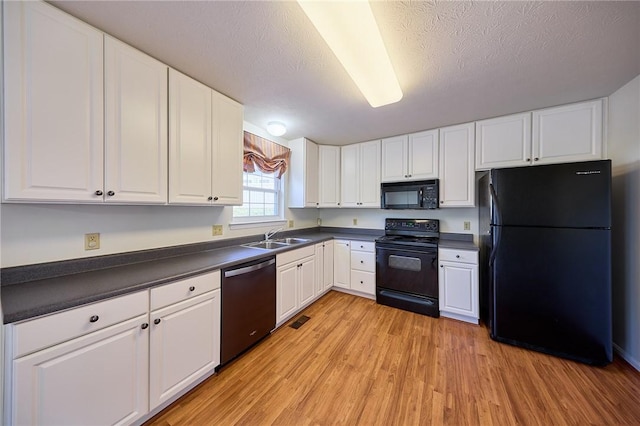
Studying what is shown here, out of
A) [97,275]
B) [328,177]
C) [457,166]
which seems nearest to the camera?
[97,275]

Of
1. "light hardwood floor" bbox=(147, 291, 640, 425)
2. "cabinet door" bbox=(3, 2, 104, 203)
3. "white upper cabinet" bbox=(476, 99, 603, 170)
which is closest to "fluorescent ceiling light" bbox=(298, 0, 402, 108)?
"cabinet door" bbox=(3, 2, 104, 203)

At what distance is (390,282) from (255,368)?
1.84 metres

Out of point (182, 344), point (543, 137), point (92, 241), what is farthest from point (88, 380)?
point (543, 137)

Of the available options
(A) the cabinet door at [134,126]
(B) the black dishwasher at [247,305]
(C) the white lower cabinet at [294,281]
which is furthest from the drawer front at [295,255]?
(A) the cabinet door at [134,126]

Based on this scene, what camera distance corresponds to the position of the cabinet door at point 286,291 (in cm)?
229

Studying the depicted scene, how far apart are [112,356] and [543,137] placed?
382cm

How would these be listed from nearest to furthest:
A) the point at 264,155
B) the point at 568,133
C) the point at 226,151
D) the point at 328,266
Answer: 1. the point at 226,151
2. the point at 568,133
3. the point at 264,155
4. the point at 328,266

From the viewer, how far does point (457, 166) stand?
2688mm

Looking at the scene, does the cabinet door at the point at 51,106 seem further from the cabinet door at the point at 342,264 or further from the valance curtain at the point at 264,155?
the cabinet door at the point at 342,264

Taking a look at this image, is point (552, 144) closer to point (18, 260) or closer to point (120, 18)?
point (120, 18)

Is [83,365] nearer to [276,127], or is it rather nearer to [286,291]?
[286,291]

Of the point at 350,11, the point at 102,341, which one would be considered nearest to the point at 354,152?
the point at 350,11

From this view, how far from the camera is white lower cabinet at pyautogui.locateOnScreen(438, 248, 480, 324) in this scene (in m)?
2.43

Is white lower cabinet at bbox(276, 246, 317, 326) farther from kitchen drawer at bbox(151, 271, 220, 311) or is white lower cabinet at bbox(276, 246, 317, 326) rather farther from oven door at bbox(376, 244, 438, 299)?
oven door at bbox(376, 244, 438, 299)
